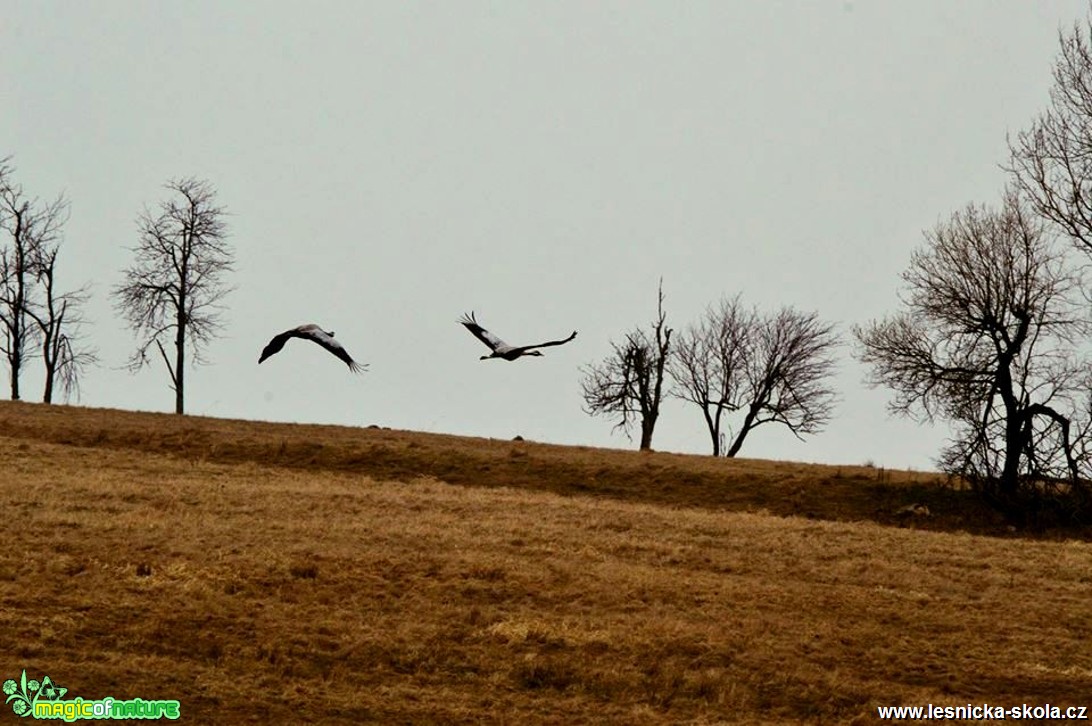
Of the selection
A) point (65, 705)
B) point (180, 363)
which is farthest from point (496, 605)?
point (180, 363)

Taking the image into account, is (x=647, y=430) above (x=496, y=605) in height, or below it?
above

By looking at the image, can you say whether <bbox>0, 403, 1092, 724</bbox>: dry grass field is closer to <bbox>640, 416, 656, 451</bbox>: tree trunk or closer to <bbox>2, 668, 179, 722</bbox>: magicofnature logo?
<bbox>2, 668, 179, 722</bbox>: magicofnature logo

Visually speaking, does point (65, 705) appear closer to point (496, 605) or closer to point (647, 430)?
point (496, 605)

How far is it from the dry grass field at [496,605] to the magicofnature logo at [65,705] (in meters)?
0.17

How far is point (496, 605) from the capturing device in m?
18.8

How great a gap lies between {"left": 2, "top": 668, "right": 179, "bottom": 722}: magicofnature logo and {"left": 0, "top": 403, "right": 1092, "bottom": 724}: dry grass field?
167 millimetres

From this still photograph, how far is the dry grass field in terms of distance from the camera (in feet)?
49.8

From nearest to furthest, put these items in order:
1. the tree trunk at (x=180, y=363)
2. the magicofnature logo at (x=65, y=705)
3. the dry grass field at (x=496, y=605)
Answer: the magicofnature logo at (x=65, y=705)
the dry grass field at (x=496, y=605)
the tree trunk at (x=180, y=363)

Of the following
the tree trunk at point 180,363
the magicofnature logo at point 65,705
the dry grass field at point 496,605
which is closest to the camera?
the magicofnature logo at point 65,705

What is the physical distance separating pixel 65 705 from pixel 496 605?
661 cm

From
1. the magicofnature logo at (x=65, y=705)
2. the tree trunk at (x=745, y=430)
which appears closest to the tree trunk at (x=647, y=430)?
the tree trunk at (x=745, y=430)

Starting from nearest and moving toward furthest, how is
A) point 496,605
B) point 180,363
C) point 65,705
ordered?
point 65,705
point 496,605
point 180,363

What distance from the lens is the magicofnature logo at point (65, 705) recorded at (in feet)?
44.7

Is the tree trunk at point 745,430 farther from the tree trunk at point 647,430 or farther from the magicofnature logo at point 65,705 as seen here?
the magicofnature logo at point 65,705
